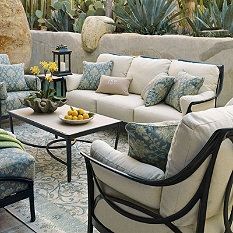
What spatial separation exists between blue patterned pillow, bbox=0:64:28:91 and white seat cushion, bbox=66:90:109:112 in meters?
0.65

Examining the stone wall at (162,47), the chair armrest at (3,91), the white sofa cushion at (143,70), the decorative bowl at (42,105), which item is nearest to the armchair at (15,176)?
the decorative bowl at (42,105)

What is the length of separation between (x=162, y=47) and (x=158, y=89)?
1.20 m

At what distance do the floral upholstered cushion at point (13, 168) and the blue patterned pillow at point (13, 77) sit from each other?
7.89 ft

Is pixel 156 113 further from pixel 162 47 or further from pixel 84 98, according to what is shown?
pixel 162 47

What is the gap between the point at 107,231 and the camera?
6.65 feet

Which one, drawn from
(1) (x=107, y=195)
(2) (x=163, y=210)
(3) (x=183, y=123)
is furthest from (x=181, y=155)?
(1) (x=107, y=195)

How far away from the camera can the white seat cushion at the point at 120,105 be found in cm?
408

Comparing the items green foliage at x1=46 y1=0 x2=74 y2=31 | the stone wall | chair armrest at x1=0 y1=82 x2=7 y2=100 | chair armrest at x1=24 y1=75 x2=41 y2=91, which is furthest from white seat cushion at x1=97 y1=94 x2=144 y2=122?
green foliage at x1=46 y1=0 x2=74 y2=31

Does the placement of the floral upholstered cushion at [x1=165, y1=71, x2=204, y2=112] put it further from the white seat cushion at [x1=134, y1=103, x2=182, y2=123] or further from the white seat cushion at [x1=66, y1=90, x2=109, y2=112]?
the white seat cushion at [x1=66, y1=90, x2=109, y2=112]

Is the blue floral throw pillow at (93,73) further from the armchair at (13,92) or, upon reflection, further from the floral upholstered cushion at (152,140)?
the floral upholstered cushion at (152,140)

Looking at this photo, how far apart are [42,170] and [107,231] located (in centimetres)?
157

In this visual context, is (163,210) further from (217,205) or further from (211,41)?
(211,41)

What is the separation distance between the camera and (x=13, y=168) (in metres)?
2.43

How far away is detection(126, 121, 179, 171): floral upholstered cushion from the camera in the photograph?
1819 millimetres
